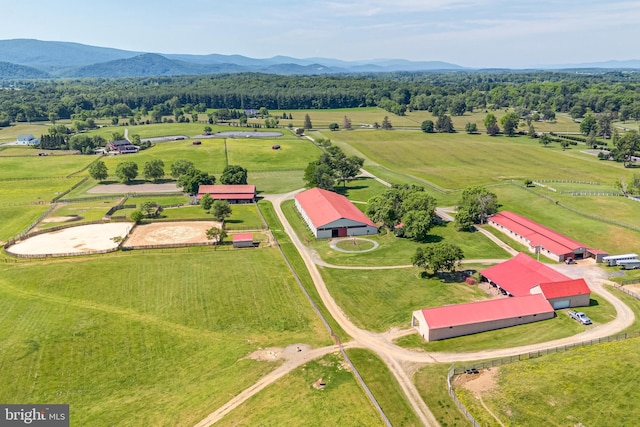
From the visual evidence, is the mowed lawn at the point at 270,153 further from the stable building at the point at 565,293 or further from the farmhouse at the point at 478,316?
the farmhouse at the point at 478,316

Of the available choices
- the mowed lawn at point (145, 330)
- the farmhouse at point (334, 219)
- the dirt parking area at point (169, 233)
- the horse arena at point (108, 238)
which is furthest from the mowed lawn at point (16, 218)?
the farmhouse at point (334, 219)

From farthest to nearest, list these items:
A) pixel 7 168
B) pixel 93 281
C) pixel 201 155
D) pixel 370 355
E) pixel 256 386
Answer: pixel 201 155 → pixel 7 168 → pixel 93 281 → pixel 370 355 → pixel 256 386

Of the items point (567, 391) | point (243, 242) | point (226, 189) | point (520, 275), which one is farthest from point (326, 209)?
point (567, 391)

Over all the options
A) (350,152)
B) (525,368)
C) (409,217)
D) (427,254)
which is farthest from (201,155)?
(525,368)

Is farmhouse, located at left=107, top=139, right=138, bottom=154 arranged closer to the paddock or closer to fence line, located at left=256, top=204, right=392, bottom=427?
the paddock

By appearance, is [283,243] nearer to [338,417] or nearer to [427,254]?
[427,254]

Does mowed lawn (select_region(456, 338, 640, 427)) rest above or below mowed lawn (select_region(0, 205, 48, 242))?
above

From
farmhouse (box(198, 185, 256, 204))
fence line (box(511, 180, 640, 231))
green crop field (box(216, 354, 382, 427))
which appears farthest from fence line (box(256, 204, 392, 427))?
fence line (box(511, 180, 640, 231))
